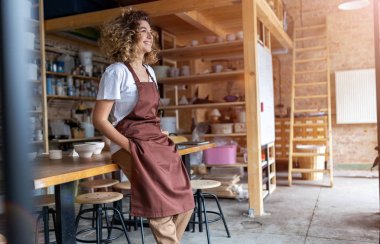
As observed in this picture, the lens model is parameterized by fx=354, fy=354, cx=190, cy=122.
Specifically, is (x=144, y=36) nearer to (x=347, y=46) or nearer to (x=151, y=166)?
(x=151, y=166)

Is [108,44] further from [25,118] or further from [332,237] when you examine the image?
[332,237]

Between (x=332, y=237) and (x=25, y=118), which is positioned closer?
(x=25, y=118)

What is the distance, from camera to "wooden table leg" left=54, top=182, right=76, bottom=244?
189 centimetres

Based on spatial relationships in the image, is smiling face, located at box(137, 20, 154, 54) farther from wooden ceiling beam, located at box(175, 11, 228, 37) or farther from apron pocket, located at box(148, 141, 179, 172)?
wooden ceiling beam, located at box(175, 11, 228, 37)

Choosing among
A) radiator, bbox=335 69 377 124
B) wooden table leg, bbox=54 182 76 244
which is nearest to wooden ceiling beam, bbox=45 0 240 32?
wooden table leg, bbox=54 182 76 244

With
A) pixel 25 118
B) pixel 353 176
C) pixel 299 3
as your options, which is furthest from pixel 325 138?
pixel 25 118

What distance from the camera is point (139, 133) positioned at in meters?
1.96

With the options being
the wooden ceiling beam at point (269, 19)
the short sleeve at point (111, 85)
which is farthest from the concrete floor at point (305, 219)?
the wooden ceiling beam at point (269, 19)

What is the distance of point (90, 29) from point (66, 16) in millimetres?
1378

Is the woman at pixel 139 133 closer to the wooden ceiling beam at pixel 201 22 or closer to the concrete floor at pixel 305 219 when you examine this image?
the concrete floor at pixel 305 219

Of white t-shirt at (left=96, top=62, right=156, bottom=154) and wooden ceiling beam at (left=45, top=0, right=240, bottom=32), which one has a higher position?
wooden ceiling beam at (left=45, top=0, right=240, bottom=32)

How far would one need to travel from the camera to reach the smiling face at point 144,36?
2102mm

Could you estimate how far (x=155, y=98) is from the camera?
204cm

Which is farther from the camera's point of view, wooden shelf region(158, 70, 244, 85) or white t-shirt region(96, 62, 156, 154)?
wooden shelf region(158, 70, 244, 85)
